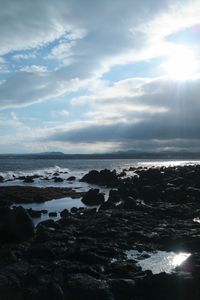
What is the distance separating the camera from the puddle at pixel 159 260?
1452 cm

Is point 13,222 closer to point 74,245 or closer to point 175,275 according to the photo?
point 74,245

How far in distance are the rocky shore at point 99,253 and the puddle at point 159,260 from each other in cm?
23

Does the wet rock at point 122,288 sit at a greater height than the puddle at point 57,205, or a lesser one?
lesser

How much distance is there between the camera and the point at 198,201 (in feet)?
102

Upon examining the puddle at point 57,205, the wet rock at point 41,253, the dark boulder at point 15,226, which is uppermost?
the dark boulder at point 15,226

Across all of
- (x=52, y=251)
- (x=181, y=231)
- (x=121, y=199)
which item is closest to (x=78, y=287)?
(x=52, y=251)

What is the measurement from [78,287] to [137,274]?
2.06 m

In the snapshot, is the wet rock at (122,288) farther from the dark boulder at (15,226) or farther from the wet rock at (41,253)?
the dark boulder at (15,226)

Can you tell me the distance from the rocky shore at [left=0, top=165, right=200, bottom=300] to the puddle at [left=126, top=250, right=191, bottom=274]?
9.1 inches

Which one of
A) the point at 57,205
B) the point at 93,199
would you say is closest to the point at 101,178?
the point at 93,199

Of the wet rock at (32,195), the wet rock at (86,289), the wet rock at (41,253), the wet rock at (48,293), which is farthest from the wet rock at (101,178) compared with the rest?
the wet rock at (48,293)

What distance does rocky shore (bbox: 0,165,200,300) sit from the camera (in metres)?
11.9

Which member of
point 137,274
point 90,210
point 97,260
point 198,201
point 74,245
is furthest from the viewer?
point 198,201

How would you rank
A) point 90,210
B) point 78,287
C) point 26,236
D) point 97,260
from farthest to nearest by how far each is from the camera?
point 90,210 < point 26,236 < point 97,260 < point 78,287
